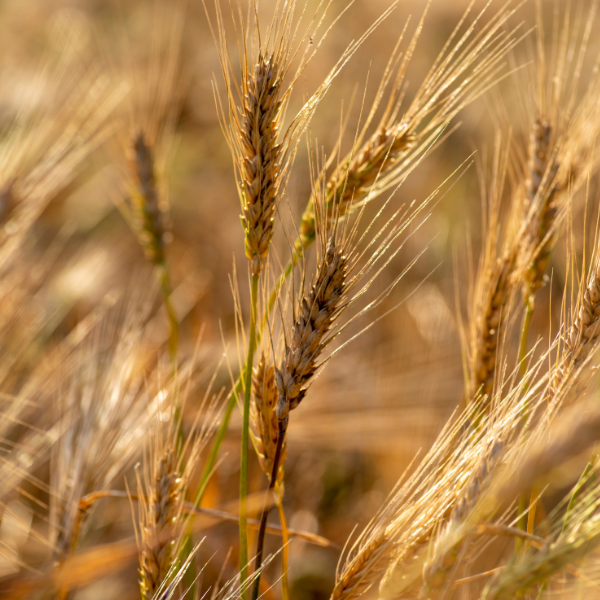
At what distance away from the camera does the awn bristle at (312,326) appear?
23.6 inches

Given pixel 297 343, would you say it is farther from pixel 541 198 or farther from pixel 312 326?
pixel 541 198

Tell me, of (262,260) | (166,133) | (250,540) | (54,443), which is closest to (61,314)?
(54,443)

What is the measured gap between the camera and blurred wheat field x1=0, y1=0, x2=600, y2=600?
62cm

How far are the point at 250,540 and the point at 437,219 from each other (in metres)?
1.83

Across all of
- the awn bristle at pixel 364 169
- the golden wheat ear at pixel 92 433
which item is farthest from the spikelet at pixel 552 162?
the golden wheat ear at pixel 92 433

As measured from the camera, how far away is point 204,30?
3578mm

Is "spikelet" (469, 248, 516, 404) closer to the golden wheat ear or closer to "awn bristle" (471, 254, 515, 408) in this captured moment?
"awn bristle" (471, 254, 515, 408)

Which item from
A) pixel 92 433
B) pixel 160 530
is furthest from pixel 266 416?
pixel 92 433

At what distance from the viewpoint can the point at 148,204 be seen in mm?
1171

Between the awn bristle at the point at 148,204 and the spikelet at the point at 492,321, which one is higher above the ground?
the awn bristle at the point at 148,204

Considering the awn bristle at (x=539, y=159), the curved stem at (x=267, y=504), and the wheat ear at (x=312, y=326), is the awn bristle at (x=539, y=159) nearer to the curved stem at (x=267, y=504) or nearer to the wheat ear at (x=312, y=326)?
the wheat ear at (x=312, y=326)

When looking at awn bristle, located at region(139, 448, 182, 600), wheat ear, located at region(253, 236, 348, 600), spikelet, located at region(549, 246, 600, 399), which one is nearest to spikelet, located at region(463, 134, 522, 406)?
spikelet, located at region(549, 246, 600, 399)

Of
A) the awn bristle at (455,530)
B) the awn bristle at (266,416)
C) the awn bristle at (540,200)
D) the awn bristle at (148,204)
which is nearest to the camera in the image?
the awn bristle at (455,530)

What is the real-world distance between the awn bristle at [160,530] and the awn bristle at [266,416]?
0.45 feet
